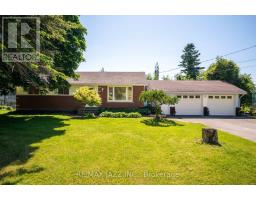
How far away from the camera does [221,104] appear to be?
67.1 ft

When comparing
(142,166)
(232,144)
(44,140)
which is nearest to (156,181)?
(142,166)

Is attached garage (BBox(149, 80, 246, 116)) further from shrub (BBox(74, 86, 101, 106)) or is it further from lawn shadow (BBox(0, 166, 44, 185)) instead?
lawn shadow (BBox(0, 166, 44, 185))

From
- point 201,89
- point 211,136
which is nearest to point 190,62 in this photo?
point 201,89

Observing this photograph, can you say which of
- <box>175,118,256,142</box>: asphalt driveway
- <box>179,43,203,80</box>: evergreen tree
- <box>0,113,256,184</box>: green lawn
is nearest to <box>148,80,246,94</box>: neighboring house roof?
<box>175,118,256,142</box>: asphalt driveway

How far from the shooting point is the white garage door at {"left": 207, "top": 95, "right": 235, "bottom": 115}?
20344mm

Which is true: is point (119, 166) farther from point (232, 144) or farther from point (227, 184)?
point (232, 144)

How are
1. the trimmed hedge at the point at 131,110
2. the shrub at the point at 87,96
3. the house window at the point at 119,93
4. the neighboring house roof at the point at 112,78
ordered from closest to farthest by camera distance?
1. the shrub at the point at 87,96
2. the trimmed hedge at the point at 131,110
3. the neighboring house roof at the point at 112,78
4. the house window at the point at 119,93

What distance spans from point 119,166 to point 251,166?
3.67 metres

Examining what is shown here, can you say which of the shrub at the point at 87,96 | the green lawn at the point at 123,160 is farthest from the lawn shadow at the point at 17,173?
the shrub at the point at 87,96

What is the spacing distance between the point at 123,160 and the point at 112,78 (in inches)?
653

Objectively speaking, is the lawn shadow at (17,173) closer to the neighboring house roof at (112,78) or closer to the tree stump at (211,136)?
the tree stump at (211,136)

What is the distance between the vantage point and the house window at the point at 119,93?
20.2 metres

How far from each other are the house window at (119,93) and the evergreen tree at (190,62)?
115 ft

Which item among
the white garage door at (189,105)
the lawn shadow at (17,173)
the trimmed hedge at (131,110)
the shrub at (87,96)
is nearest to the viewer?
the lawn shadow at (17,173)
